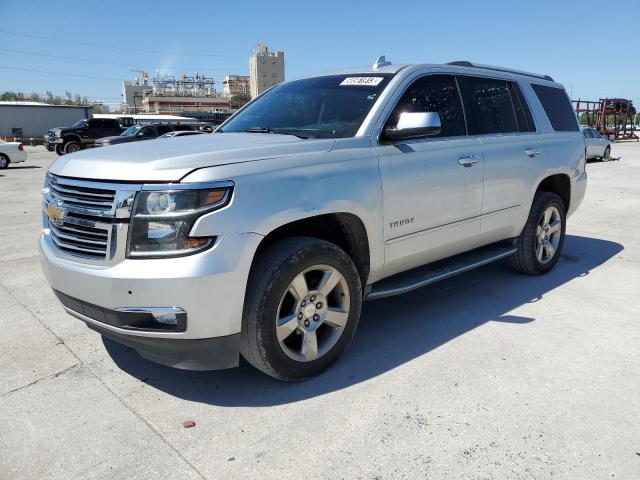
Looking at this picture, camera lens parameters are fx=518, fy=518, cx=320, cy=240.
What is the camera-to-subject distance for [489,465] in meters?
2.36

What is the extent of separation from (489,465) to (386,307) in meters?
2.14

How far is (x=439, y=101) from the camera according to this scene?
3.98 m

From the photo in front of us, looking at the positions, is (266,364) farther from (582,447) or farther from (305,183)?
(582,447)

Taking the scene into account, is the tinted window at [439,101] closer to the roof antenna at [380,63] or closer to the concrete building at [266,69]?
the roof antenna at [380,63]

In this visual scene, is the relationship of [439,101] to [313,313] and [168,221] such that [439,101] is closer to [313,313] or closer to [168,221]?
[313,313]

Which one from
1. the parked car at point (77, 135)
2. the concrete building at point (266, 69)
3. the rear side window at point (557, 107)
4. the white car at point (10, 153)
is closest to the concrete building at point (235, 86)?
the concrete building at point (266, 69)

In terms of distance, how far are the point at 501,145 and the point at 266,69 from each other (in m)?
123

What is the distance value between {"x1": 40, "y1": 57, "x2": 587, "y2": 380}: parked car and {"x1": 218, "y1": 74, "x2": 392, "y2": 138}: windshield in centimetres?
2

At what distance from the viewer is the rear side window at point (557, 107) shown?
5203 millimetres

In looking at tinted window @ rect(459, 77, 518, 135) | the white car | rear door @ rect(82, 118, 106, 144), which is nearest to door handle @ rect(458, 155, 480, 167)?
tinted window @ rect(459, 77, 518, 135)

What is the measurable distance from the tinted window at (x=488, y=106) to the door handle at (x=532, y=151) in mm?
218

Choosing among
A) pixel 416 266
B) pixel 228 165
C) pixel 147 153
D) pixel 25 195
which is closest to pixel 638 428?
pixel 416 266

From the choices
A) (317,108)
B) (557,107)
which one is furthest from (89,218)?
(557,107)

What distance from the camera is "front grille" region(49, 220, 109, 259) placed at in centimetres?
264
